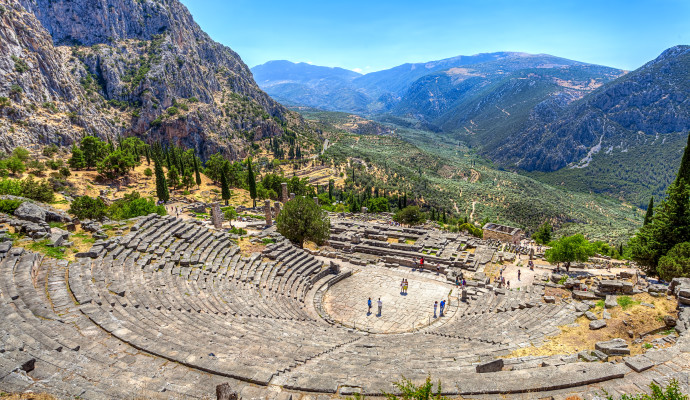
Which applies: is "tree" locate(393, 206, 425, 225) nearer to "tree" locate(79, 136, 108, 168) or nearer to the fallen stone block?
the fallen stone block

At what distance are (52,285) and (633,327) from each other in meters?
27.0

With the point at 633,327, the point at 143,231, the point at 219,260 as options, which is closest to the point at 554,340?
the point at 633,327

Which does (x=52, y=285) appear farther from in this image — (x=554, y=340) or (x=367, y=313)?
(x=554, y=340)

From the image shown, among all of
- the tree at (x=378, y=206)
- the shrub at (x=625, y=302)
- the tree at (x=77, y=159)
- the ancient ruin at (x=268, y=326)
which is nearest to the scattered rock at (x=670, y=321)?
the ancient ruin at (x=268, y=326)

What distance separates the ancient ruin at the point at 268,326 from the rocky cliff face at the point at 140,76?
286 ft

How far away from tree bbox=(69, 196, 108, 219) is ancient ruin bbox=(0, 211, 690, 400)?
24.1 ft

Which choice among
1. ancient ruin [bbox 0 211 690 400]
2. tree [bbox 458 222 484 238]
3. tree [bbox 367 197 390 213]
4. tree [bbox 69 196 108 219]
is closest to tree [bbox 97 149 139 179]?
tree [bbox 69 196 108 219]

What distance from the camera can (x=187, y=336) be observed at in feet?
42.5

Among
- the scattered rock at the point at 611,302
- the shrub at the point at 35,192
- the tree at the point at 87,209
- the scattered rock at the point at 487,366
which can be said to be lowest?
the scattered rock at the point at 611,302

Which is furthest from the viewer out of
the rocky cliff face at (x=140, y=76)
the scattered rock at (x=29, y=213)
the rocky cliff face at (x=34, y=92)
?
the rocky cliff face at (x=140, y=76)

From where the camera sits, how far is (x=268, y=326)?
16.9 meters

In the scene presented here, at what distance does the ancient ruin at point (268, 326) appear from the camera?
32.7 ft

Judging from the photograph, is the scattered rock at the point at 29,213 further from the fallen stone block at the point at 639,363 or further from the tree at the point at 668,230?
the tree at the point at 668,230

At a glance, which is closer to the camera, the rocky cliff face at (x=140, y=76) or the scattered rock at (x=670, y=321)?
the scattered rock at (x=670, y=321)
